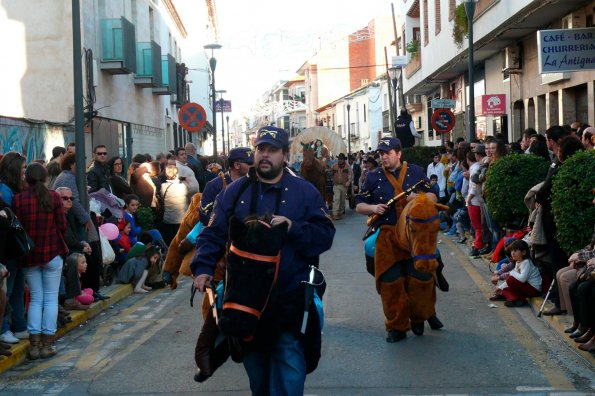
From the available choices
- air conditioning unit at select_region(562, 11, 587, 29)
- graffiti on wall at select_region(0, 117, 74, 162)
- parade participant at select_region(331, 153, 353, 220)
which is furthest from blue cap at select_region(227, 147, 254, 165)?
parade participant at select_region(331, 153, 353, 220)

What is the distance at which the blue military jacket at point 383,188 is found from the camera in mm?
8914

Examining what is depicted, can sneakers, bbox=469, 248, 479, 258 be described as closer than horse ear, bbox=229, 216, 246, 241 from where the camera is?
No

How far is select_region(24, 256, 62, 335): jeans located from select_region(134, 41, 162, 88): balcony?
19.2 metres

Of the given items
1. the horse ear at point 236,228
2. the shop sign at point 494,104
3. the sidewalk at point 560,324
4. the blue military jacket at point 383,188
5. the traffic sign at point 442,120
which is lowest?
the sidewalk at point 560,324

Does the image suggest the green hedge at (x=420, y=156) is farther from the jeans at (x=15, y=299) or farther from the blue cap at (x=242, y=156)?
the jeans at (x=15, y=299)

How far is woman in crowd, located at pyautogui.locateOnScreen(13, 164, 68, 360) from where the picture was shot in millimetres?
8789

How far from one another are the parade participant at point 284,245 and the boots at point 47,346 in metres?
3.76

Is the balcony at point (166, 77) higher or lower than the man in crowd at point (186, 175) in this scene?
higher

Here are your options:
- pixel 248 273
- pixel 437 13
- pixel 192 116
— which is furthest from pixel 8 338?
pixel 437 13

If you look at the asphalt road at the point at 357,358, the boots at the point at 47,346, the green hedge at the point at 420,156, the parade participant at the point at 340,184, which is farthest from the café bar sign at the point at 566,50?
the green hedge at the point at 420,156

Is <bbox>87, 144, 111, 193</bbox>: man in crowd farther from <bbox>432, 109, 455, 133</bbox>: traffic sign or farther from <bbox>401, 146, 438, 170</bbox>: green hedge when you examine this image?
<bbox>401, 146, 438, 170</bbox>: green hedge

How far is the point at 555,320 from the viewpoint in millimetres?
9281

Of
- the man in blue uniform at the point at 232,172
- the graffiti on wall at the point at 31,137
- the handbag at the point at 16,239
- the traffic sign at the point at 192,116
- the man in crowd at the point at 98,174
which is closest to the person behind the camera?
the handbag at the point at 16,239

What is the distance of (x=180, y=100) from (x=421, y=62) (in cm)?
1026
